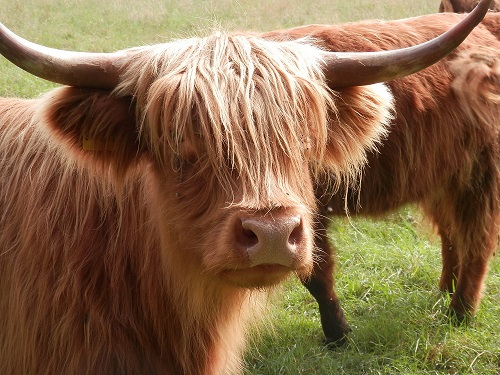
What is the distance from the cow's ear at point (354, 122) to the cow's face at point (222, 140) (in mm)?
73

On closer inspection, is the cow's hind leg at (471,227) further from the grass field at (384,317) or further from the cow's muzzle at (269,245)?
the cow's muzzle at (269,245)

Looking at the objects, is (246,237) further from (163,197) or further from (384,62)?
(384,62)

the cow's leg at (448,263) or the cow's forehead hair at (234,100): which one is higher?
the cow's forehead hair at (234,100)

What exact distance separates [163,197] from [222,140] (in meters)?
0.37

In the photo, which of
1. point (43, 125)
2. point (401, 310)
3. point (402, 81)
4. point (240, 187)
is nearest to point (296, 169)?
point (240, 187)

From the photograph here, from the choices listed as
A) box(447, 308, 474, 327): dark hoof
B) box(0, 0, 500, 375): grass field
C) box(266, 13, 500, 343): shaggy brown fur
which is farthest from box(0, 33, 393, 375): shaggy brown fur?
box(447, 308, 474, 327): dark hoof

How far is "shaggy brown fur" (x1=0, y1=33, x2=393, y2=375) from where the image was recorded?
2.35 meters

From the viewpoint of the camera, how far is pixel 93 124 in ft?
8.27

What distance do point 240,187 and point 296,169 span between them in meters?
0.25

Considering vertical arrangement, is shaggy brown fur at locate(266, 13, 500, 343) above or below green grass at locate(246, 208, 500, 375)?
above

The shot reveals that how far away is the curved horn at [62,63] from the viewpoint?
2.29 metres

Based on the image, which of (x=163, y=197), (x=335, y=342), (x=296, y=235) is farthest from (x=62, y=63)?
(x=335, y=342)

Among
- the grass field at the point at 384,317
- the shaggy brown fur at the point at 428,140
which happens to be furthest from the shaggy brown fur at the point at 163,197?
the shaggy brown fur at the point at 428,140

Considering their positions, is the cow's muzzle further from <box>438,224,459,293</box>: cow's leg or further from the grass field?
<box>438,224,459,293</box>: cow's leg
